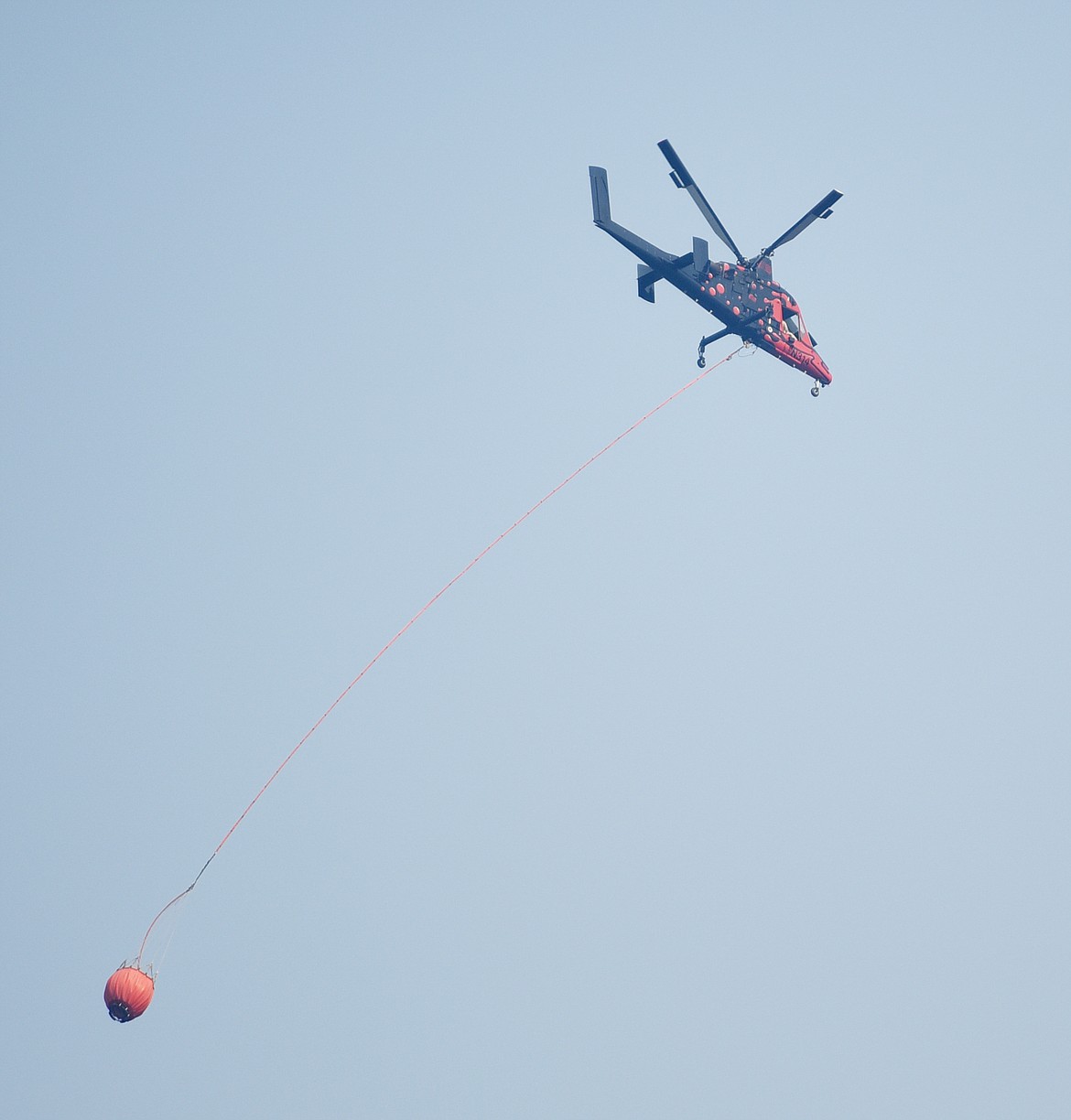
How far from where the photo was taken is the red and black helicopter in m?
42.7

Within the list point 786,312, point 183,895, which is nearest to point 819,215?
point 786,312

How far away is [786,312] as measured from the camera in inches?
1804

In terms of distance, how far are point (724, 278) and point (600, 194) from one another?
3.39 metres

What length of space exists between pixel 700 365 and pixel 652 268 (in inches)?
113

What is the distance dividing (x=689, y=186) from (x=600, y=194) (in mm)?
2852

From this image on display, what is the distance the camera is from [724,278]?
43.8m

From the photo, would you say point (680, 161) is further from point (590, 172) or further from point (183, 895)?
point (183, 895)

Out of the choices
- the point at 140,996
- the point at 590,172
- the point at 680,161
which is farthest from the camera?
the point at 590,172

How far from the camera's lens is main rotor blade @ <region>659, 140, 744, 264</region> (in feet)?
135

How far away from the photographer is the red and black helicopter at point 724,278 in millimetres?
42656

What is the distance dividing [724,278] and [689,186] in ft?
9.34

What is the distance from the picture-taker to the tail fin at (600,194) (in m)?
43.5

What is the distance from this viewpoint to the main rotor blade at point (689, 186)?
4106 centimetres

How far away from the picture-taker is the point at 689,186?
4169 cm
